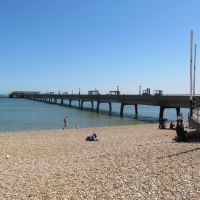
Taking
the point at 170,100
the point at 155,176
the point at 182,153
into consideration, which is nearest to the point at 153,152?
the point at 182,153

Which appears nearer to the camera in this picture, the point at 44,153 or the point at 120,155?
the point at 120,155

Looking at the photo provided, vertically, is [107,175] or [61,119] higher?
[107,175]

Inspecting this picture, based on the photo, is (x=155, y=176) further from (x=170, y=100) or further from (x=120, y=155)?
(x=170, y=100)

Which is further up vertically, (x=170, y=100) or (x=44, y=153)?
(x=170, y=100)

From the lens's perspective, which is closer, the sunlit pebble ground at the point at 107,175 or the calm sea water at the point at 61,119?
the sunlit pebble ground at the point at 107,175

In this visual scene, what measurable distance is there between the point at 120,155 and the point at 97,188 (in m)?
3.07

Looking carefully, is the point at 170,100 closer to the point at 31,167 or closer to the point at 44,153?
the point at 44,153

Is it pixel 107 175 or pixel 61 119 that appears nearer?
pixel 107 175

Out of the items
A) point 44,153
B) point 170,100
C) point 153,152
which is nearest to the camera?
point 153,152

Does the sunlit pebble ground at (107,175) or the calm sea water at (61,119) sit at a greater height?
the sunlit pebble ground at (107,175)

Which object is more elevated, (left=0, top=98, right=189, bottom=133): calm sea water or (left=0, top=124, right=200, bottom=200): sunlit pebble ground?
(left=0, top=124, right=200, bottom=200): sunlit pebble ground

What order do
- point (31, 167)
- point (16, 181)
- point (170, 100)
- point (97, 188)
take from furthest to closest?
1. point (170, 100)
2. point (31, 167)
3. point (16, 181)
4. point (97, 188)

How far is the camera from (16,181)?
6641 millimetres

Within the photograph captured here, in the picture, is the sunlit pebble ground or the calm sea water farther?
the calm sea water
